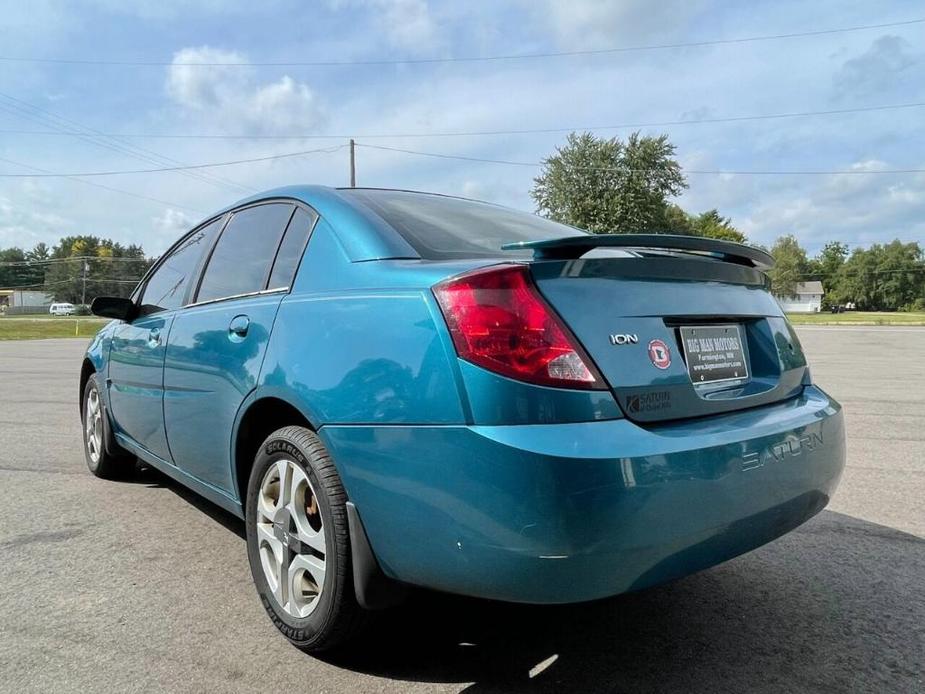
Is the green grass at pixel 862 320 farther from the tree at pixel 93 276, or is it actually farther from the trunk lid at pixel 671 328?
the tree at pixel 93 276

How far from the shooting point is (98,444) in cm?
442

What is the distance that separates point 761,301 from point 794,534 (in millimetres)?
1521

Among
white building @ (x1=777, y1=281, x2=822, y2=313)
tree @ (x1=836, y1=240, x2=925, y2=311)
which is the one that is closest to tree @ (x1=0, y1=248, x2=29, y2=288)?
white building @ (x1=777, y1=281, x2=822, y2=313)

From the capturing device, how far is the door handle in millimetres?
2529

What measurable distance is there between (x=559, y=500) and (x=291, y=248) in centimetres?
152

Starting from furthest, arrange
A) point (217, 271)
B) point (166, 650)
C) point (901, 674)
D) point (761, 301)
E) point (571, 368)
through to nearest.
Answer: point (217, 271), point (761, 301), point (166, 650), point (901, 674), point (571, 368)

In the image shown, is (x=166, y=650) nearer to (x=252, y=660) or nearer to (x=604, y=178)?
(x=252, y=660)

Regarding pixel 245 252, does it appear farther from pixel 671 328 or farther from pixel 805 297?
pixel 805 297

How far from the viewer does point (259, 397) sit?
2332 millimetres

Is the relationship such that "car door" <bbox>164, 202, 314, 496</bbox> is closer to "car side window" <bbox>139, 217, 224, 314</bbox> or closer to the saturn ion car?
the saturn ion car

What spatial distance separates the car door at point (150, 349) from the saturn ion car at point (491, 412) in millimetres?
706

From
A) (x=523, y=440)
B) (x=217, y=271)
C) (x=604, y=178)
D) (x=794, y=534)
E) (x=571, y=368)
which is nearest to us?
(x=523, y=440)

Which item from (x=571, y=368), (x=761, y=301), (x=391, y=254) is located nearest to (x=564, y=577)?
(x=571, y=368)

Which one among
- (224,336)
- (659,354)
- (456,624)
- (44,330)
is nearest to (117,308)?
(224,336)
